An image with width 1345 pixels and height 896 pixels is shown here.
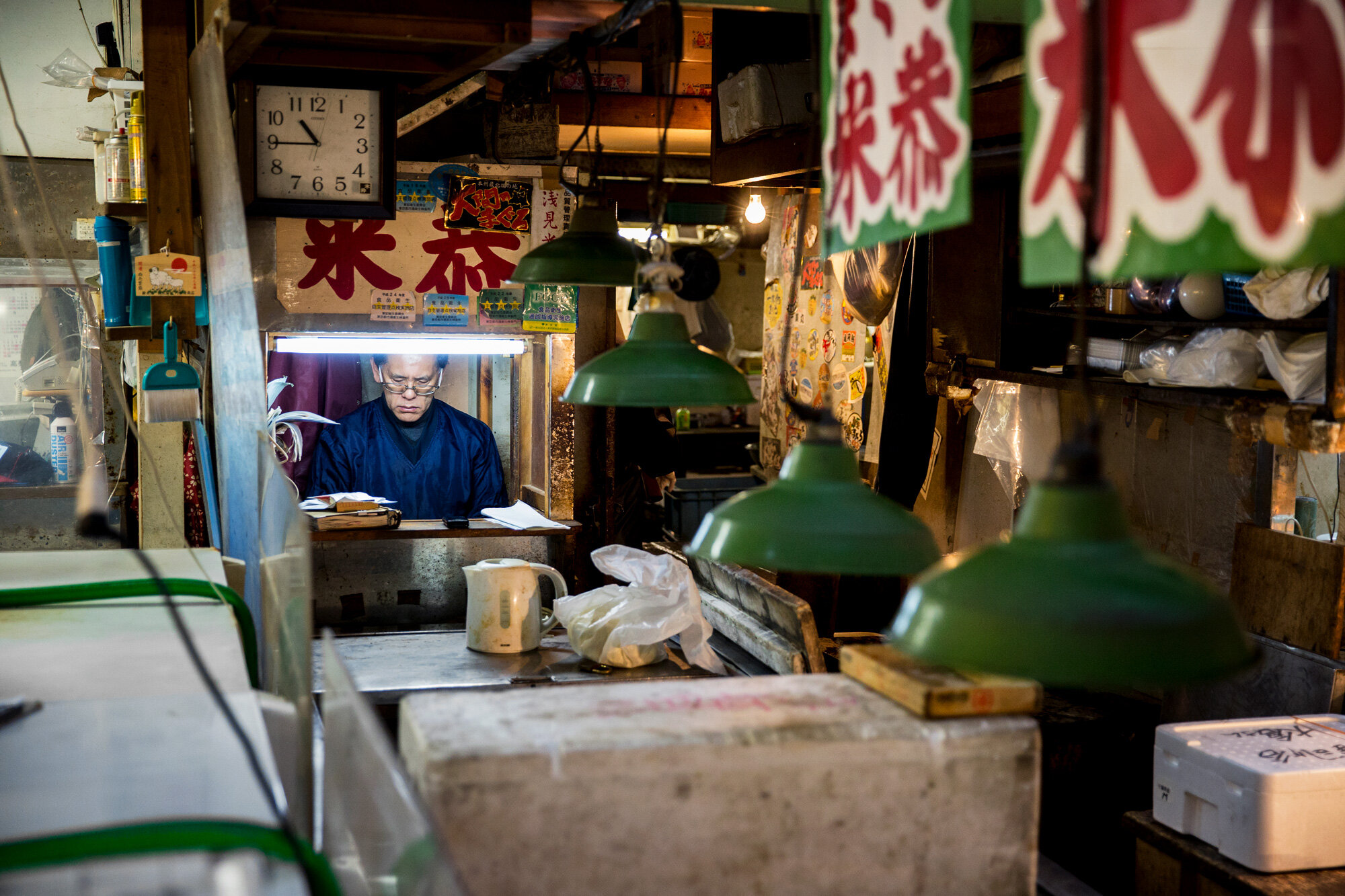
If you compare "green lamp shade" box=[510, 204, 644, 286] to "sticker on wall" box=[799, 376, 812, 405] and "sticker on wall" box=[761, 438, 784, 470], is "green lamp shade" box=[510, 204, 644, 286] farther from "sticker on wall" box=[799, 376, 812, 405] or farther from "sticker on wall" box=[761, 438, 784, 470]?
"sticker on wall" box=[761, 438, 784, 470]

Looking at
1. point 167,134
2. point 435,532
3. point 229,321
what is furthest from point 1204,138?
point 435,532

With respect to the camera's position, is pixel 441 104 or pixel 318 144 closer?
pixel 318 144

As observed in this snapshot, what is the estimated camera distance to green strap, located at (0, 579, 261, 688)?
2385mm

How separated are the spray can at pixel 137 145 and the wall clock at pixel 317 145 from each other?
0.40 m

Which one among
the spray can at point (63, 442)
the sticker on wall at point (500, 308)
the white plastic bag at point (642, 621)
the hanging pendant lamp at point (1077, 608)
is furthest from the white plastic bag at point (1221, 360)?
the spray can at point (63, 442)

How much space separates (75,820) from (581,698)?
33.8 inches

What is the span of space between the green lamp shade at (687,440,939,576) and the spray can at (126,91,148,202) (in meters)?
3.44

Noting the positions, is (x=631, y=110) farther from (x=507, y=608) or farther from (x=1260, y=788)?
(x=1260, y=788)

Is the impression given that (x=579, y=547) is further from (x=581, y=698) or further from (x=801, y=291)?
(x=581, y=698)

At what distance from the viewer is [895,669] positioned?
215 cm

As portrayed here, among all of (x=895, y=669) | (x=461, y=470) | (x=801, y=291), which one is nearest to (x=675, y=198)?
(x=801, y=291)

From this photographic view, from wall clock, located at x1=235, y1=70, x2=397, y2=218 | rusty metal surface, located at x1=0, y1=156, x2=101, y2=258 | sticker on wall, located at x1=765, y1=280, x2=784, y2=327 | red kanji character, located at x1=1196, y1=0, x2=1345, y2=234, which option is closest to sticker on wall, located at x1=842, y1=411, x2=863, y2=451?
sticker on wall, located at x1=765, y1=280, x2=784, y2=327

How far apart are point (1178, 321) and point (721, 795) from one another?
9.74 feet

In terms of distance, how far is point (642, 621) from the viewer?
13.9ft
